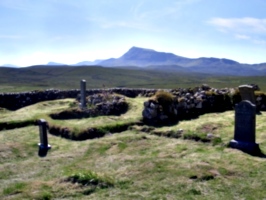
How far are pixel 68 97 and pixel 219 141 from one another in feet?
85.6

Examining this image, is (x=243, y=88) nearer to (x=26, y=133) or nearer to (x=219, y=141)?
(x=219, y=141)

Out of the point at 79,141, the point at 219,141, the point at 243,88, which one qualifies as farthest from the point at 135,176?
the point at 243,88

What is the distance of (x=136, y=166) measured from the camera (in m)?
14.4

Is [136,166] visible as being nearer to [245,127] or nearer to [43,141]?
[245,127]

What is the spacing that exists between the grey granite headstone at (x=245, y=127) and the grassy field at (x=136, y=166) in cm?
60

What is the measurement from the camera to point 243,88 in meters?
24.4

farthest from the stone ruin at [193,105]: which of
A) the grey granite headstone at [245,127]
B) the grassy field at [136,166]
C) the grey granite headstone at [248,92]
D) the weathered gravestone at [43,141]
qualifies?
the weathered gravestone at [43,141]

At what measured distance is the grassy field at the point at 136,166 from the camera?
11.8m

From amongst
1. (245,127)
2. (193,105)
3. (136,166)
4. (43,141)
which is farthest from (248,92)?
(43,141)

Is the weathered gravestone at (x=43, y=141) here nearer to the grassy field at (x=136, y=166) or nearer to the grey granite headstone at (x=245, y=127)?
the grassy field at (x=136, y=166)

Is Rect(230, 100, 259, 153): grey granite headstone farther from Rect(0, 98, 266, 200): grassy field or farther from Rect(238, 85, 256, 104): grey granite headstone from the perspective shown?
Rect(238, 85, 256, 104): grey granite headstone

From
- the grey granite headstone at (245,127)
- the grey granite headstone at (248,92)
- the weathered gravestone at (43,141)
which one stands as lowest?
the weathered gravestone at (43,141)

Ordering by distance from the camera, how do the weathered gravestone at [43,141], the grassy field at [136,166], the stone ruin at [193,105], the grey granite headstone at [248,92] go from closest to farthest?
the grassy field at [136,166]
the weathered gravestone at [43,141]
the stone ruin at [193,105]
the grey granite headstone at [248,92]

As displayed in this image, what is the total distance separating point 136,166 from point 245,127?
6.33m
